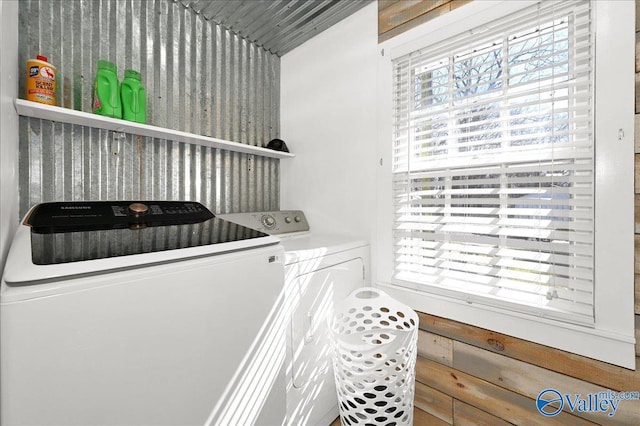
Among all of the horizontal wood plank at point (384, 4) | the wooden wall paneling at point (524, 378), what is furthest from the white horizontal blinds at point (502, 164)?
the horizontal wood plank at point (384, 4)

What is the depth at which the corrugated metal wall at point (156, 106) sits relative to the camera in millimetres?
1383

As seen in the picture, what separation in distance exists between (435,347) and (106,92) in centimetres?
231

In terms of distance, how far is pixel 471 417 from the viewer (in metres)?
1.48

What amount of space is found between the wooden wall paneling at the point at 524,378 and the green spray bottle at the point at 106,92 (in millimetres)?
2269

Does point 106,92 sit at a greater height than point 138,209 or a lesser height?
greater

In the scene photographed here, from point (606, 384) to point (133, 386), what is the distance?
1.76 meters

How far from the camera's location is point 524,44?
4.42 feet

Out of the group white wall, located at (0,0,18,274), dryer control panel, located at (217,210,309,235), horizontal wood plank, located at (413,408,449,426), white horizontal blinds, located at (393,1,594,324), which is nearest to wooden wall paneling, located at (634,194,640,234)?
white horizontal blinds, located at (393,1,594,324)

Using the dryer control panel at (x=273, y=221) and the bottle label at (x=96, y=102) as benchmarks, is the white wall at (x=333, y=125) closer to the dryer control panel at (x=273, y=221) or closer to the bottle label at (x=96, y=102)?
the dryer control panel at (x=273, y=221)

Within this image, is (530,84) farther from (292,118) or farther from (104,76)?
(104,76)

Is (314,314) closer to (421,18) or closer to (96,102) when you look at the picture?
(96,102)

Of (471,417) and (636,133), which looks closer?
(636,133)

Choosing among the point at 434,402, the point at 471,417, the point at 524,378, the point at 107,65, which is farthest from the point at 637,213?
the point at 107,65

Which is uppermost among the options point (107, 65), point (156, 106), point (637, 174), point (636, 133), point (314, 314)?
point (107, 65)
